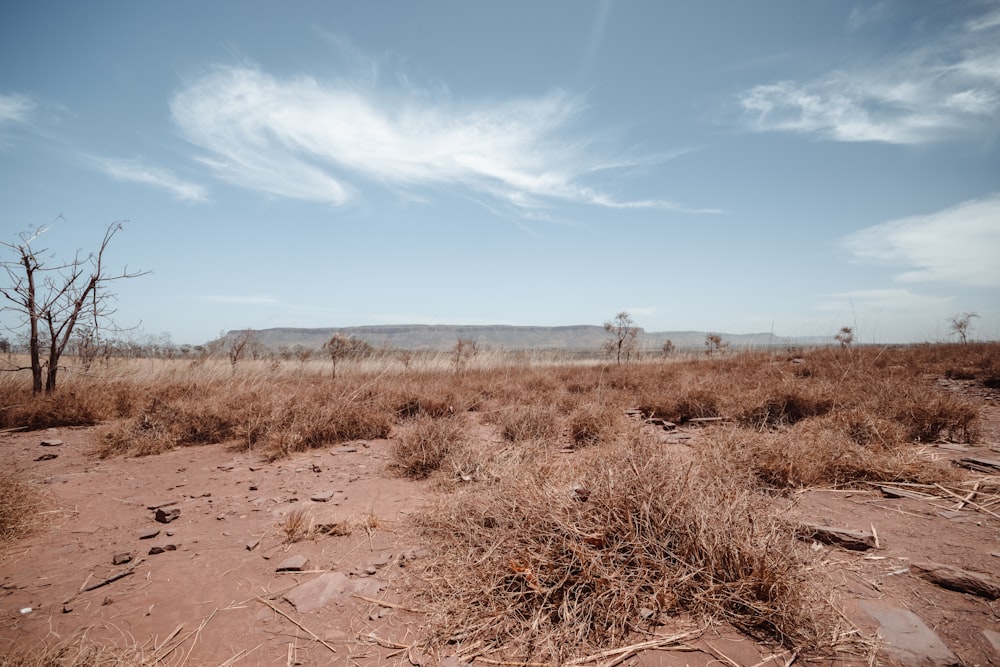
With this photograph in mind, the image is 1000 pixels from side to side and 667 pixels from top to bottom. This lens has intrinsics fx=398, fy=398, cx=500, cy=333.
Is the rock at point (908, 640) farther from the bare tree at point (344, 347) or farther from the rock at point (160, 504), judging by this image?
the bare tree at point (344, 347)

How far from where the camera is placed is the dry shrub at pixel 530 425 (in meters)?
5.21

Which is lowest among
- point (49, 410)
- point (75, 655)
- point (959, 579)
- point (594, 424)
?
point (75, 655)

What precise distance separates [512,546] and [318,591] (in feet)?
3.91

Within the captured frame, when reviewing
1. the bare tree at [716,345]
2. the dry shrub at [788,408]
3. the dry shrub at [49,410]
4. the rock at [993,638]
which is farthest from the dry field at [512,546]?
the bare tree at [716,345]

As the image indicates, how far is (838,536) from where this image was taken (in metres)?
2.59

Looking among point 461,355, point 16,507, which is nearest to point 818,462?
point 16,507

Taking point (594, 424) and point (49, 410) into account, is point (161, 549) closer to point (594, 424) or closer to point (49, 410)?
point (594, 424)

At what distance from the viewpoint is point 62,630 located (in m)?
2.07

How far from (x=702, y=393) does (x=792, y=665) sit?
5.25 m

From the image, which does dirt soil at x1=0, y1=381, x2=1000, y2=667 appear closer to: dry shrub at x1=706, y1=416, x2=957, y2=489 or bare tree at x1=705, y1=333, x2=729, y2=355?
dry shrub at x1=706, y1=416, x2=957, y2=489

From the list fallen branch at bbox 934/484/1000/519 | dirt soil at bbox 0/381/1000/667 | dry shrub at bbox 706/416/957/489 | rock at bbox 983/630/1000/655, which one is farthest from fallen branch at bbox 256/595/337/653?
fallen branch at bbox 934/484/1000/519

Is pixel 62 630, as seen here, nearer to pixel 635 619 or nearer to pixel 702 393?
pixel 635 619

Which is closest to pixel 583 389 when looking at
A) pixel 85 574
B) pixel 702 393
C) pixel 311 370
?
pixel 702 393

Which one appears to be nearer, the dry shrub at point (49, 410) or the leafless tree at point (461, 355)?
the dry shrub at point (49, 410)
